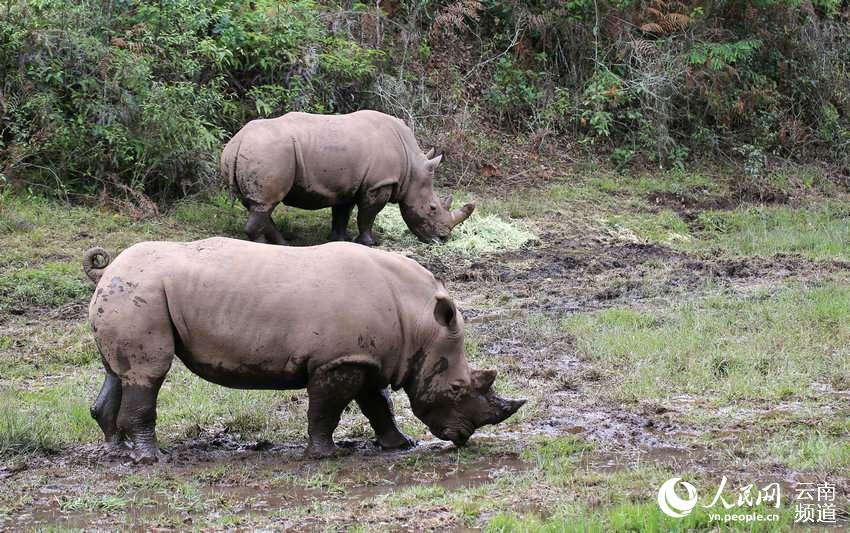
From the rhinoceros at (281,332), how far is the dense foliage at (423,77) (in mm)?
7307

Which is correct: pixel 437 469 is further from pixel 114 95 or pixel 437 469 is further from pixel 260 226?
pixel 114 95

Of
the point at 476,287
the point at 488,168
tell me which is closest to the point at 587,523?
the point at 476,287

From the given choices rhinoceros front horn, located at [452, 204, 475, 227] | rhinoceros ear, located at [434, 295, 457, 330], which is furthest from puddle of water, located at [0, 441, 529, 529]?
rhinoceros front horn, located at [452, 204, 475, 227]

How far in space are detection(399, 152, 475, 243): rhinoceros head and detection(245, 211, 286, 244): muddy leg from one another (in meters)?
1.78

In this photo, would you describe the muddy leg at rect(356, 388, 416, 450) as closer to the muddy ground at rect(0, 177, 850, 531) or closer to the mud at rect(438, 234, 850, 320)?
the muddy ground at rect(0, 177, 850, 531)

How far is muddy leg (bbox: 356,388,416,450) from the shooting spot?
749 centimetres

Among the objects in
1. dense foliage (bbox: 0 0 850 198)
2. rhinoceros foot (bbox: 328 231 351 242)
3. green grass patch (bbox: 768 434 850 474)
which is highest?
dense foliage (bbox: 0 0 850 198)

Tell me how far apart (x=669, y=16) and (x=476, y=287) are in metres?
9.20

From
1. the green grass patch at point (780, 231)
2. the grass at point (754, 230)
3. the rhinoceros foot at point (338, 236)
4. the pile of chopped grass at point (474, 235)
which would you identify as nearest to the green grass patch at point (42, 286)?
the rhinoceros foot at point (338, 236)

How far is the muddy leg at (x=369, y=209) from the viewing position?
14.0 m

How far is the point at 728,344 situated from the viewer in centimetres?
965

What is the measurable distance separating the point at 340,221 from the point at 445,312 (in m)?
7.32

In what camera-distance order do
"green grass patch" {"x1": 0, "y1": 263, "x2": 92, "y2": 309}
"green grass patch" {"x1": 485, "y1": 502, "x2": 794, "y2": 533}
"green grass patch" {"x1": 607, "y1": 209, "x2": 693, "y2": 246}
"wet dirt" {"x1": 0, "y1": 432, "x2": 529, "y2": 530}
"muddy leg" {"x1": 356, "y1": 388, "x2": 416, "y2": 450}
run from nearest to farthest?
"green grass patch" {"x1": 485, "y1": 502, "x2": 794, "y2": 533} → "wet dirt" {"x1": 0, "y1": 432, "x2": 529, "y2": 530} → "muddy leg" {"x1": 356, "y1": 388, "x2": 416, "y2": 450} → "green grass patch" {"x1": 0, "y1": 263, "x2": 92, "y2": 309} → "green grass patch" {"x1": 607, "y1": 209, "x2": 693, "y2": 246}

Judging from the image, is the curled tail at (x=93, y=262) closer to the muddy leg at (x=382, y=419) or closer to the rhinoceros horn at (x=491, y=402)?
the muddy leg at (x=382, y=419)
